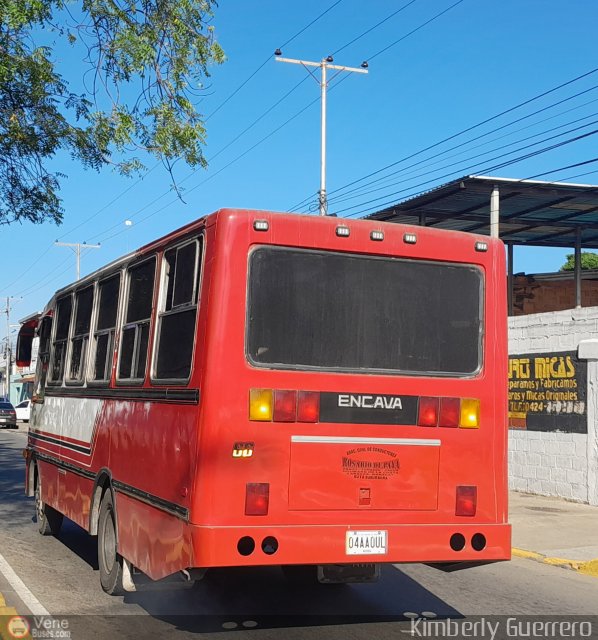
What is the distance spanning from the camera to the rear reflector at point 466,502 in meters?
6.60

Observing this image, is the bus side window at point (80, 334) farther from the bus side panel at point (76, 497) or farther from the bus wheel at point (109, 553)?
the bus wheel at point (109, 553)

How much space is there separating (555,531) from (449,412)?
6.31 m

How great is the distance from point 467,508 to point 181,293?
105 inches

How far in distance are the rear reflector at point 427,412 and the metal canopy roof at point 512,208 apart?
13.6 m

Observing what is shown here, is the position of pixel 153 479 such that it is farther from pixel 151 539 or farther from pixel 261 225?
pixel 261 225

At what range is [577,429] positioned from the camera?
14.9m

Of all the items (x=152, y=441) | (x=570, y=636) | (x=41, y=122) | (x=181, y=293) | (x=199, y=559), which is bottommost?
(x=570, y=636)

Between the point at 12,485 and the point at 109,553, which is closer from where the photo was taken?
the point at 109,553

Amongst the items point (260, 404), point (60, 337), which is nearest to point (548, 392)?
point (60, 337)

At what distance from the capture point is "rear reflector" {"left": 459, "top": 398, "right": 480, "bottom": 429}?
6.70 meters

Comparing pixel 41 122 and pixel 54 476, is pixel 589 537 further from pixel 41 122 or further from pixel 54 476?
pixel 41 122

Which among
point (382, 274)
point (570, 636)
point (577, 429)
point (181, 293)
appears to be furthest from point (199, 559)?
point (577, 429)

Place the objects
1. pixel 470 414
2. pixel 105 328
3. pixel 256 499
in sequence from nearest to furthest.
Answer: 1. pixel 256 499
2. pixel 470 414
3. pixel 105 328

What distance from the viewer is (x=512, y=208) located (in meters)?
23.5
